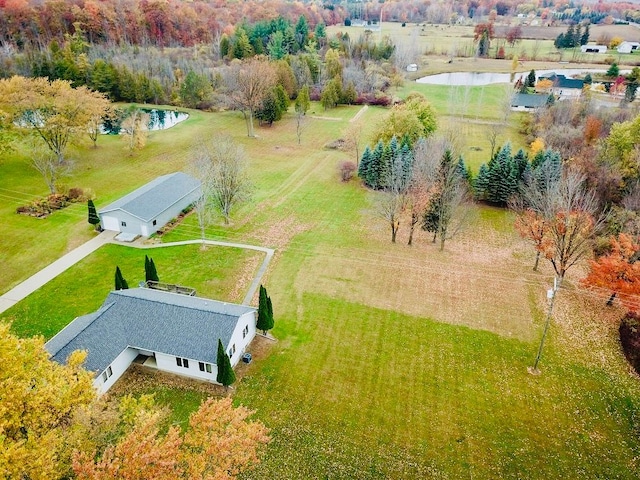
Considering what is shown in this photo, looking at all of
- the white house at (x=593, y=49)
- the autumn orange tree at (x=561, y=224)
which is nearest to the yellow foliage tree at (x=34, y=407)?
the autumn orange tree at (x=561, y=224)

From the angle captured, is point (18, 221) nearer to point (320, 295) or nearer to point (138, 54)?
point (320, 295)

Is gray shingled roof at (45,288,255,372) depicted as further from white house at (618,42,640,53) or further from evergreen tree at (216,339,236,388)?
white house at (618,42,640,53)

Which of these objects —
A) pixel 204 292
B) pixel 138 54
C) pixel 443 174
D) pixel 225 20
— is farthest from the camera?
pixel 225 20

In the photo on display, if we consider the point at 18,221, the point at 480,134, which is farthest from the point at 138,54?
the point at 480,134

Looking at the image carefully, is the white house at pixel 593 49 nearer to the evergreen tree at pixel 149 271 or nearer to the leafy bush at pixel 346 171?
the leafy bush at pixel 346 171

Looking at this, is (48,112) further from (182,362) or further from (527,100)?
(527,100)

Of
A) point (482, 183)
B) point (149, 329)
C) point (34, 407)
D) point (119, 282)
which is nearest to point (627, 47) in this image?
point (482, 183)

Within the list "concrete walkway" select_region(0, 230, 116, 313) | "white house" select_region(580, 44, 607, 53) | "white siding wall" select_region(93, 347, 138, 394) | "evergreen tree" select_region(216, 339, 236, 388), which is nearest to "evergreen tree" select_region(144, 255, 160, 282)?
"white siding wall" select_region(93, 347, 138, 394)
